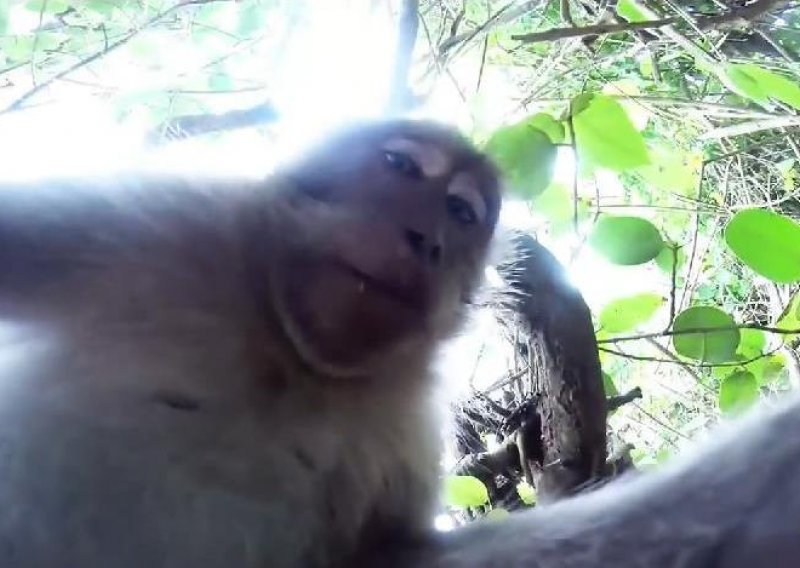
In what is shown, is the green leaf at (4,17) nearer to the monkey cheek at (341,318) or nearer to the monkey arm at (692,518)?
the monkey cheek at (341,318)

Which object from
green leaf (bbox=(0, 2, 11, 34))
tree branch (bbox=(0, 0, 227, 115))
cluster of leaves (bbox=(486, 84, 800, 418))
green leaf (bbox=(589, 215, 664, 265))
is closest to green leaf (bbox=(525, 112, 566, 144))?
cluster of leaves (bbox=(486, 84, 800, 418))

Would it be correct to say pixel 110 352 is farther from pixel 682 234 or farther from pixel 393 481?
pixel 682 234

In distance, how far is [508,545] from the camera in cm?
78

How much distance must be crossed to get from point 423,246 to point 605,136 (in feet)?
1.40

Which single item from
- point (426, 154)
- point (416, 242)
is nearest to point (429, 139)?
point (426, 154)

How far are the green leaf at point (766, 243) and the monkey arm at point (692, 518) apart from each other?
0.48 meters

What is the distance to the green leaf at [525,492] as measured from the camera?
1359 millimetres

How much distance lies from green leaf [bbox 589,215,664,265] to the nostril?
364 mm

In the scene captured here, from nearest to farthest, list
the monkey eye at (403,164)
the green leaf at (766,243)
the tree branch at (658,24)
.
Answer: the monkey eye at (403,164) < the green leaf at (766,243) < the tree branch at (658,24)

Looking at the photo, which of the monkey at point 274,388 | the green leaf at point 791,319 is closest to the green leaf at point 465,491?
the monkey at point 274,388

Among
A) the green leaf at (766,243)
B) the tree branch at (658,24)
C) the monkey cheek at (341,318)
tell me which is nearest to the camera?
the monkey cheek at (341,318)

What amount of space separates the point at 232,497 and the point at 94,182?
346 mm

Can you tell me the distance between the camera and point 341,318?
0.90m

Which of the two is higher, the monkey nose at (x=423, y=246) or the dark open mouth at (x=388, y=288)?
the monkey nose at (x=423, y=246)
